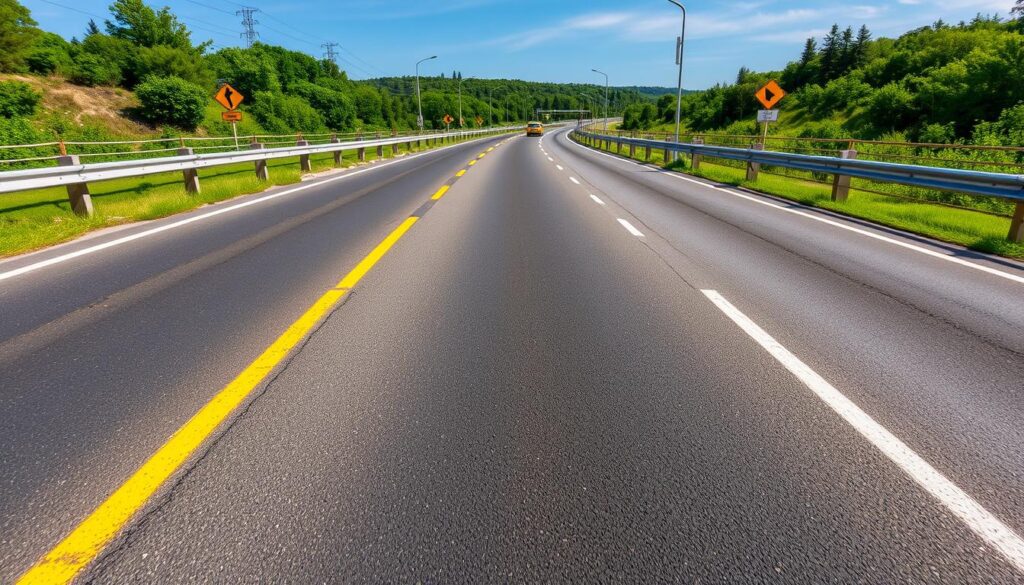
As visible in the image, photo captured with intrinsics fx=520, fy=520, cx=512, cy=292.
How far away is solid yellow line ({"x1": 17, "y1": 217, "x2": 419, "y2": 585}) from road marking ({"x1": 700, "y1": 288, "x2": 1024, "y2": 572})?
133 inches

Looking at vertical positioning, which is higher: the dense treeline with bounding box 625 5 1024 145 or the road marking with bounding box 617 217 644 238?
the dense treeline with bounding box 625 5 1024 145

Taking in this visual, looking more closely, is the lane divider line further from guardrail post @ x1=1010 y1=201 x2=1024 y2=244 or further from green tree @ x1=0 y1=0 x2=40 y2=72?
green tree @ x1=0 y1=0 x2=40 y2=72

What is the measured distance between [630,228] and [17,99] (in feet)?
140

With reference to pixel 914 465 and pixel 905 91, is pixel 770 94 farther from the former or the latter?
pixel 905 91

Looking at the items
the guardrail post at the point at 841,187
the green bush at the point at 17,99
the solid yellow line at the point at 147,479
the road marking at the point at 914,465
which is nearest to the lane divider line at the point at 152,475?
the solid yellow line at the point at 147,479

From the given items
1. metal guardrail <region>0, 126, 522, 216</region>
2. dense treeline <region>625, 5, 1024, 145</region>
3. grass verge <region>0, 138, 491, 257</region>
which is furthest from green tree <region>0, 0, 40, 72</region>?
dense treeline <region>625, 5, 1024, 145</region>

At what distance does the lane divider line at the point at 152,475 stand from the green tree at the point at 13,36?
2030 inches

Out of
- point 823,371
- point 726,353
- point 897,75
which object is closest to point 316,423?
point 726,353

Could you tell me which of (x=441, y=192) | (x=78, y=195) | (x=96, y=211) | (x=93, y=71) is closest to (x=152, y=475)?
(x=78, y=195)

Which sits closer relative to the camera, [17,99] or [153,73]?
[17,99]

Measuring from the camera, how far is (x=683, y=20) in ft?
83.6

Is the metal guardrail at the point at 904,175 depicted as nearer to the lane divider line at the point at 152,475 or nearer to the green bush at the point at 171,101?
the lane divider line at the point at 152,475

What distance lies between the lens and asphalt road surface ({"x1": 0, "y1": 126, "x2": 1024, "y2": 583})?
77.2 inches

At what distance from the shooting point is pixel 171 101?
44.6 metres
